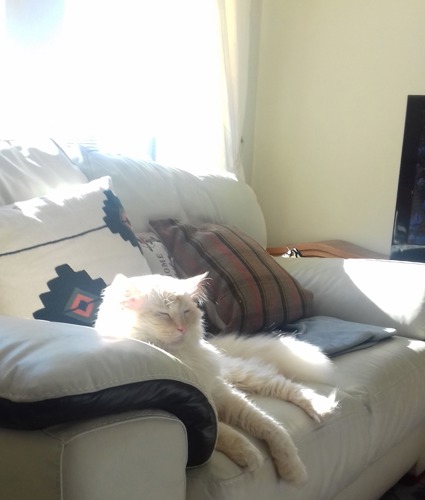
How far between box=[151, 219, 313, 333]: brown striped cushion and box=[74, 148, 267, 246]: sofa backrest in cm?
8

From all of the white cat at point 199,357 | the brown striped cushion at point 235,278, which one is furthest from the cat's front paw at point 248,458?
the brown striped cushion at point 235,278

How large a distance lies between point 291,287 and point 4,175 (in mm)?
897

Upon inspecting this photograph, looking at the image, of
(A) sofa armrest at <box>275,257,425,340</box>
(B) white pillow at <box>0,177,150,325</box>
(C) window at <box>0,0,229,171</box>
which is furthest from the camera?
(C) window at <box>0,0,229,171</box>

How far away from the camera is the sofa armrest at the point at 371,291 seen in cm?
185

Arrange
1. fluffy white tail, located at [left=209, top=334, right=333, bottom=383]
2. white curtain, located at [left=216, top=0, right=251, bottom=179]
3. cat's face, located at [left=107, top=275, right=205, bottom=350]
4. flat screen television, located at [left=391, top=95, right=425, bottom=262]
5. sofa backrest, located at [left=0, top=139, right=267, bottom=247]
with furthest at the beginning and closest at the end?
white curtain, located at [left=216, top=0, right=251, bottom=179], flat screen television, located at [left=391, top=95, right=425, bottom=262], sofa backrest, located at [left=0, top=139, right=267, bottom=247], fluffy white tail, located at [left=209, top=334, right=333, bottom=383], cat's face, located at [left=107, top=275, right=205, bottom=350]

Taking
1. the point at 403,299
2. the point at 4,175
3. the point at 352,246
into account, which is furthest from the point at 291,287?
the point at 352,246

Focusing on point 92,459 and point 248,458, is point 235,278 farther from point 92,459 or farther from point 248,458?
point 92,459

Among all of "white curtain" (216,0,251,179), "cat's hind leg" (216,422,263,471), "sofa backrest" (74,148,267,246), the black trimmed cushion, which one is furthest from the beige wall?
the black trimmed cushion

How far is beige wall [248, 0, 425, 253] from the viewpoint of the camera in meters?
2.82

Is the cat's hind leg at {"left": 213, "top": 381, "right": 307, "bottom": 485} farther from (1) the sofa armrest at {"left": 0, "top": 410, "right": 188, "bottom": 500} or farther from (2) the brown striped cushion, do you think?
(2) the brown striped cushion

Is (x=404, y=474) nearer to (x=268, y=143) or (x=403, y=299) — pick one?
(x=403, y=299)

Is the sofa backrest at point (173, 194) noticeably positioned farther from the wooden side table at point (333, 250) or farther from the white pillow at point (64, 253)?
the wooden side table at point (333, 250)

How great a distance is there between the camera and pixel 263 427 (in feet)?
3.68

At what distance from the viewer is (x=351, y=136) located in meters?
2.99
